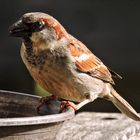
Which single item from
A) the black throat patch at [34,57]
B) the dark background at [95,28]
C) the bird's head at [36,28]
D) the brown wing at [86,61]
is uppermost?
the bird's head at [36,28]

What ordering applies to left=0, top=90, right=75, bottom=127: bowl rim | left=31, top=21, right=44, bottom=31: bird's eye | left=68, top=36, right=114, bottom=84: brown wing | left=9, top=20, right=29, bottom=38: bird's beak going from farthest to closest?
left=68, top=36, right=114, bottom=84: brown wing, left=31, top=21, right=44, bottom=31: bird's eye, left=9, top=20, right=29, bottom=38: bird's beak, left=0, top=90, right=75, bottom=127: bowl rim

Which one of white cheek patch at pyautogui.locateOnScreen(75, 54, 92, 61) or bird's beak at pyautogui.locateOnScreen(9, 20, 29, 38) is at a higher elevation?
bird's beak at pyautogui.locateOnScreen(9, 20, 29, 38)

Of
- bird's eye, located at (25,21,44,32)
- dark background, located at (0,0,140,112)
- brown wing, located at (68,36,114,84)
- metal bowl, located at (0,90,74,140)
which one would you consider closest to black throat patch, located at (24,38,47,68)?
bird's eye, located at (25,21,44,32)

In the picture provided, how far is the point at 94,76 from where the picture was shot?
4910mm

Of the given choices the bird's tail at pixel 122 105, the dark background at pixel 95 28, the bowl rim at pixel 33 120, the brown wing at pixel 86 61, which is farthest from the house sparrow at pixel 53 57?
the dark background at pixel 95 28

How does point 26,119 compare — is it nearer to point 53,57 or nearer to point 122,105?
point 53,57

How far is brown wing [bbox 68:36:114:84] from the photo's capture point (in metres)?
4.58

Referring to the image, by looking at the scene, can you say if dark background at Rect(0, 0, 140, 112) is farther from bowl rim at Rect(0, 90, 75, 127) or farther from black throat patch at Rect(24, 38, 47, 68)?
bowl rim at Rect(0, 90, 75, 127)

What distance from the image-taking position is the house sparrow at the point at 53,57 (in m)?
4.22

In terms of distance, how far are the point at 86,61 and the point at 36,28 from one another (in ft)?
2.06

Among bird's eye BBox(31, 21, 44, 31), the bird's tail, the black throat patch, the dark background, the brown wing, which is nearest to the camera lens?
bird's eye BBox(31, 21, 44, 31)

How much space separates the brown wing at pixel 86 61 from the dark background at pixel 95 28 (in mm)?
4390

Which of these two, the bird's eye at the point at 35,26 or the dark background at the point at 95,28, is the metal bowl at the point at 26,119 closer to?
the bird's eye at the point at 35,26

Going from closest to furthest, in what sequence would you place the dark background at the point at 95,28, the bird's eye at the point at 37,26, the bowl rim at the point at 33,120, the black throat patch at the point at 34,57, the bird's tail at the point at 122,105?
the bowl rim at the point at 33,120
the bird's eye at the point at 37,26
the black throat patch at the point at 34,57
the bird's tail at the point at 122,105
the dark background at the point at 95,28
